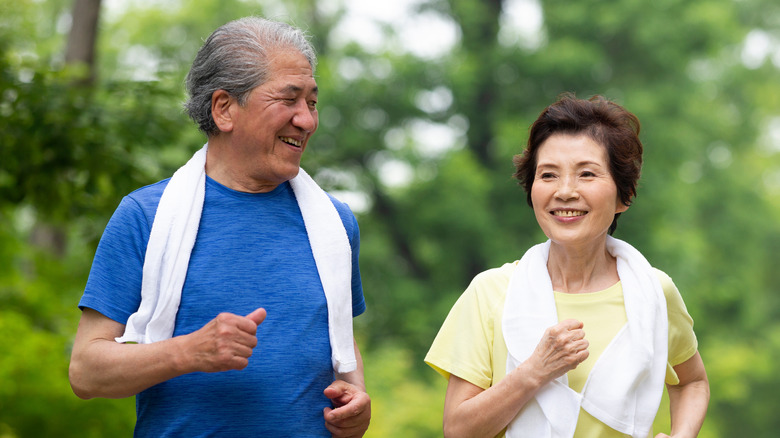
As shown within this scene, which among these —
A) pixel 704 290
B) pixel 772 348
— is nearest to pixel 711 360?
pixel 704 290

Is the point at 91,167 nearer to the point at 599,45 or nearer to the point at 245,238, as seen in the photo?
the point at 245,238

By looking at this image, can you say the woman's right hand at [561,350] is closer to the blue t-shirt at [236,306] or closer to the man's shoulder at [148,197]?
the blue t-shirt at [236,306]

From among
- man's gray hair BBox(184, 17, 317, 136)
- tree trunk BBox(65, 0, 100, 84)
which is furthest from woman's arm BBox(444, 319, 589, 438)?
tree trunk BBox(65, 0, 100, 84)

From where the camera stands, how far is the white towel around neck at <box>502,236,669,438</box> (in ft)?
8.30

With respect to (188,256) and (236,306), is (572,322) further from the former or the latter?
(188,256)

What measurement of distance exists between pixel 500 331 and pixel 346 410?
514mm

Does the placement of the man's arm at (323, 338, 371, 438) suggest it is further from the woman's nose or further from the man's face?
the woman's nose

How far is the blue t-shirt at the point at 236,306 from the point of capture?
2.43 metres

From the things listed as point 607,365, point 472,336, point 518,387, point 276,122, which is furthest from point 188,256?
point 607,365

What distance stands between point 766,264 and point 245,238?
23506 mm

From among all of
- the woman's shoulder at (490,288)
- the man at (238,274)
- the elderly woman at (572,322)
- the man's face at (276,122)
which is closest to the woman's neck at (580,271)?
the elderly woman at (572,322)

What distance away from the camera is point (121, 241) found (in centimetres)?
243

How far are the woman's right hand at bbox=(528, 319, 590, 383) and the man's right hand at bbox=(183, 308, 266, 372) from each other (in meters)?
0.80

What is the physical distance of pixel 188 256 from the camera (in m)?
2.48
